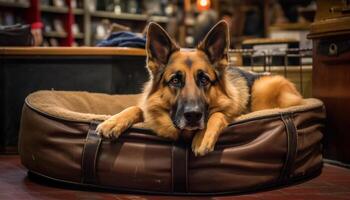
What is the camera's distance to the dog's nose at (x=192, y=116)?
7.26ft

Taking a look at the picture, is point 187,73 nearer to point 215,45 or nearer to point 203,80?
point 203,80

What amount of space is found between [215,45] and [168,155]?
63 cm

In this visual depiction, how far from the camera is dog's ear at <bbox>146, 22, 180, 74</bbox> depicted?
8.15ft

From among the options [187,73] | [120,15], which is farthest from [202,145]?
[120,15]

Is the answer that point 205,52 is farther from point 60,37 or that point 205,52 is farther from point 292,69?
point 60,37

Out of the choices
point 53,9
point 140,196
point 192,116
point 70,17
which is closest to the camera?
point 192,116

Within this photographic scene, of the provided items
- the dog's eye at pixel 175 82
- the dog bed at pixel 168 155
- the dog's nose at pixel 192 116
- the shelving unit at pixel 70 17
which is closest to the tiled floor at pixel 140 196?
the dog bed at pixel 168 155

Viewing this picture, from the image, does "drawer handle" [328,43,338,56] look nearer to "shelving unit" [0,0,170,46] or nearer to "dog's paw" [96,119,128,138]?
"dog's paw" [96,119,128,138]

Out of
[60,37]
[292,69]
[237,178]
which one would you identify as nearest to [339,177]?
[237,178]

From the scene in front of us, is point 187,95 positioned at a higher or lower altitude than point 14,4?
lower

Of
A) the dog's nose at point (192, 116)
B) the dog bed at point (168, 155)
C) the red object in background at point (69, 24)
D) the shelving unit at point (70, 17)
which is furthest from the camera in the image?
the red object in background at point (69, 24)

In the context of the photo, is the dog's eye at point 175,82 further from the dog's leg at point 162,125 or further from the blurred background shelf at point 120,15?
the blurred background shelf at point 120,15

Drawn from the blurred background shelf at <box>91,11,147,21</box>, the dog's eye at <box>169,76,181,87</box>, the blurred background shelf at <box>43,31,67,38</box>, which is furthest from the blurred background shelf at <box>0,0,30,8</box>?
the dog's eye at <box>169,76,181,87</box>

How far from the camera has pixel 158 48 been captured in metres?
2.52
